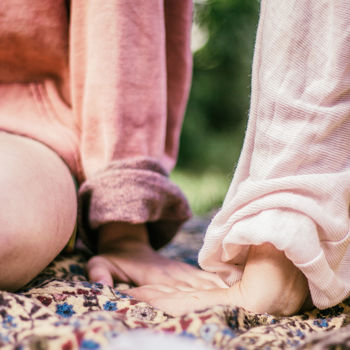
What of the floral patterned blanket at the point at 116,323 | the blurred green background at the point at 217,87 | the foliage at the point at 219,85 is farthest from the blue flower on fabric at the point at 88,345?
the foliage at the point at 219,85

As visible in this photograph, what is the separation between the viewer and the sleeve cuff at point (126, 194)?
0.77 meters

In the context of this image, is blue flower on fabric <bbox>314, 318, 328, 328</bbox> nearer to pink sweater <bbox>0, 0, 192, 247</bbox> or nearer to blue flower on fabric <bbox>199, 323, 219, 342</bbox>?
blue flower on fabric <bbox>199, 323, 219, 342</bbox>

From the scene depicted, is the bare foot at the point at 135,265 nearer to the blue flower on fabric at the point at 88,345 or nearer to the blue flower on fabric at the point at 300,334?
the blue flower on fabric at the point at 300,334

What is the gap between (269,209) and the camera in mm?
536

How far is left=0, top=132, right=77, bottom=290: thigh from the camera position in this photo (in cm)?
56

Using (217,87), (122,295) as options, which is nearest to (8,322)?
(122,295)

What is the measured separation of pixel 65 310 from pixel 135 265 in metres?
0.26

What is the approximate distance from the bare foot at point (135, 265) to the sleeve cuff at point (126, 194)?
52 mm

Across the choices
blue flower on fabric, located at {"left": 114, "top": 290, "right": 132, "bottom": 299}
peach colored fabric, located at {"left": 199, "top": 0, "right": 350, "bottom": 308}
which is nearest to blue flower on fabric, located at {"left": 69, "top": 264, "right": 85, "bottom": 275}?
blue flower on fabric, located at {"left": 114, "top": 290, "right": 132, "bottom": 299}

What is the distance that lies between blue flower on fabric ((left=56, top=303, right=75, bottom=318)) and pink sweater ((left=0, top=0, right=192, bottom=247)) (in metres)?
0.24

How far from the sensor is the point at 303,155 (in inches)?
21.5

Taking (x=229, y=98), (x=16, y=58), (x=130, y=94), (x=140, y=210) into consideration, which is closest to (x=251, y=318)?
(x=140, y=210)

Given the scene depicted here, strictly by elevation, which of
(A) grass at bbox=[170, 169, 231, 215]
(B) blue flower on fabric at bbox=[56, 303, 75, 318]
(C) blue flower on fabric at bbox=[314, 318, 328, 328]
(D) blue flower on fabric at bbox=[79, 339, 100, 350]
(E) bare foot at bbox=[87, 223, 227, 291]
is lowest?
(A) grass at bbox=[170, 169, 231, 215]

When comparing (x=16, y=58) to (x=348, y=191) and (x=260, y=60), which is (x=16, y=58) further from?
(x=348, y=191)
